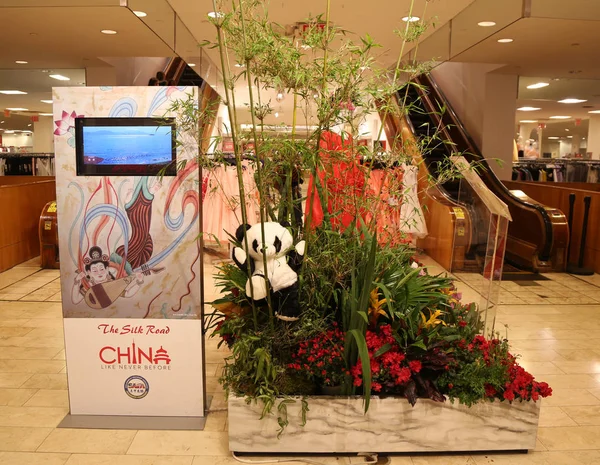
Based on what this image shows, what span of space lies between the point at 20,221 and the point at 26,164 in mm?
5520

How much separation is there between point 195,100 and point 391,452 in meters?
1.91

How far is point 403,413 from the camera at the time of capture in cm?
271

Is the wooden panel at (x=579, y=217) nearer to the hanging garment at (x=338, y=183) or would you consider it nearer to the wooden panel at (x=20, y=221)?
the hanging garment at (x=338, y=183)

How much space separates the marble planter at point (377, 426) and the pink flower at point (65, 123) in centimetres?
151

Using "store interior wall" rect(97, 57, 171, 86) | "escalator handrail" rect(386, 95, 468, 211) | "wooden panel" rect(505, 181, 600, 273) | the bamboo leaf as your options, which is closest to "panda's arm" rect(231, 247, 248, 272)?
the bamboo leaf

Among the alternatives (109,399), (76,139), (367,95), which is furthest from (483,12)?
(109,399)

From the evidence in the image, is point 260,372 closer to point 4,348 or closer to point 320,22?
point 320,22

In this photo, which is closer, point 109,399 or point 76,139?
point 76,139

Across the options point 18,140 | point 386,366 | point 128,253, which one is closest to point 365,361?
point 386,366

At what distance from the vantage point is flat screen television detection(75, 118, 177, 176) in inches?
109

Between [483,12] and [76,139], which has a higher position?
[483,12]

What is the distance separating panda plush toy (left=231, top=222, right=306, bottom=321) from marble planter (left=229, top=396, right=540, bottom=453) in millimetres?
458

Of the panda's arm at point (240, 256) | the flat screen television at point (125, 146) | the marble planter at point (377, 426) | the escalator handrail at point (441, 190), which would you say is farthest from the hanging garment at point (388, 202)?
the escalator handrail at point (441, 190)

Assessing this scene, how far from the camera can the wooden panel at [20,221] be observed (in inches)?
266
